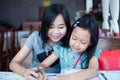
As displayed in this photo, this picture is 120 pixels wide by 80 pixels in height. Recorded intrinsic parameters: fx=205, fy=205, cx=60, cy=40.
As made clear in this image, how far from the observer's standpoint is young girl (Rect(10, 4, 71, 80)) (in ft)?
3.56

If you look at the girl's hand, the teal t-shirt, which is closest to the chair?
the teal t-shirt

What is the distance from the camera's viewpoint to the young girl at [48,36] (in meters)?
1.08

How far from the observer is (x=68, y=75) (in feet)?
2.89

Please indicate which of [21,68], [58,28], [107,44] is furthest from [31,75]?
[107,44]

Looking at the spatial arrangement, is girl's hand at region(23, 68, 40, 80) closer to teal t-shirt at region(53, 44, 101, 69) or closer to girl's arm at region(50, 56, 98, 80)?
girl's arm at region(50, 56, 98, 80)

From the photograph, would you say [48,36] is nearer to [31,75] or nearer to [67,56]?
[67,56]

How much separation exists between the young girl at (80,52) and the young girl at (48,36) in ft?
0.20

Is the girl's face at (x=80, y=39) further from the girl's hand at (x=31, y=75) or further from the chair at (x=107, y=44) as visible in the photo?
the chair at (x=107, y=44)

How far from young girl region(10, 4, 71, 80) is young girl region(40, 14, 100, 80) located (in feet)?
0.20

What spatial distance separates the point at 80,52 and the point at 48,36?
0.68 ft

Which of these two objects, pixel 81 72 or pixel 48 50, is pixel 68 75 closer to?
pixel 81 72

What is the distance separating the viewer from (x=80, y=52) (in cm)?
112

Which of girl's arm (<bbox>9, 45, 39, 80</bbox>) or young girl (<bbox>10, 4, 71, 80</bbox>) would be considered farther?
young girl (<bbox>10, 4, 71, 80</bbox>)

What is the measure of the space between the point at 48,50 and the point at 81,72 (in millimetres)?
361
